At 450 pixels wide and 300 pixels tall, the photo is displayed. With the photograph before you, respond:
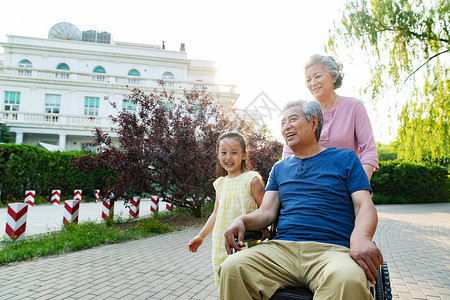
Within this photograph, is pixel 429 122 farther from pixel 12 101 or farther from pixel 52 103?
pixel 12 101

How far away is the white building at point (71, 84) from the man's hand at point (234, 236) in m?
20.7

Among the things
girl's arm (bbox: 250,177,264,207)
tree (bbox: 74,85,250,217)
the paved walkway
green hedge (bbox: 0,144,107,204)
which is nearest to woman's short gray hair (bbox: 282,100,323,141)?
girl's arm (bbox: 250,177,264,207)

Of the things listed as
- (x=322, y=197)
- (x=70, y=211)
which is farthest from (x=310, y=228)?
(x=70, y=211)

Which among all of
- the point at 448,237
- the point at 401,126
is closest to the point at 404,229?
the point at 448,237

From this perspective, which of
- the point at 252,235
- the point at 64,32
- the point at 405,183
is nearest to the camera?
the point at 252,235

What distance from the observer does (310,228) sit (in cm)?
214

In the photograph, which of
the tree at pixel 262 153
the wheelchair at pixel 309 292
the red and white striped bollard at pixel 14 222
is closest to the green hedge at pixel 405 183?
the tree at pixel 262 153

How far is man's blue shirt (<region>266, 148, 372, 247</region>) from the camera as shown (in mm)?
2102

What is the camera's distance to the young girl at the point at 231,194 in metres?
2.91

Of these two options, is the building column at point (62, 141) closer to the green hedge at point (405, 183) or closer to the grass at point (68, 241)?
the grass at point (68, 241)

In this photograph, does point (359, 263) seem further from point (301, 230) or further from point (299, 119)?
point (299, 119)

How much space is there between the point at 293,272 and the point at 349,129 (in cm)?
128

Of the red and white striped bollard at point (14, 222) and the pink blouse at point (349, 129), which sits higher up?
the pink blouse at point (349, 129)

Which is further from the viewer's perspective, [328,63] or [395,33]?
[395,33]
